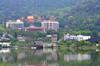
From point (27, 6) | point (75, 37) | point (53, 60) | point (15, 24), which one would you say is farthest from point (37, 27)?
point (53, 60)

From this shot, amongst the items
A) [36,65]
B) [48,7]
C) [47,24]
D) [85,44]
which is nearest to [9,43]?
[85,44]

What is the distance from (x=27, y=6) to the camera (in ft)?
303

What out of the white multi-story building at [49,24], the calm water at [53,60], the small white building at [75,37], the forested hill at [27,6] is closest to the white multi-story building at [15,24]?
the white multi-story building at [49,24]

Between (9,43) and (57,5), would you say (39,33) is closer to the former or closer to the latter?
(9,43)

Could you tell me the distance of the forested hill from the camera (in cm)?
8626

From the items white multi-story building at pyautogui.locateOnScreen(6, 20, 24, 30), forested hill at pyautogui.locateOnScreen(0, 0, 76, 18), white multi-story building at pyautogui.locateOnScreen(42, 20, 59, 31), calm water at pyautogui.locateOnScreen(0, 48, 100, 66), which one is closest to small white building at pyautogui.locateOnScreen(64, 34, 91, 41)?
white multi-story building at pyautogui.locateOnScreen(42, 20, 59, 31)

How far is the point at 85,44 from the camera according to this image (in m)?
50.2

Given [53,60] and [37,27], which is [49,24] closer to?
[37,27]

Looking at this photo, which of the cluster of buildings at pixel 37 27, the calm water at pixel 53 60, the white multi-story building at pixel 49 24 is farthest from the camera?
the cluster of buildings at pixel 37 27

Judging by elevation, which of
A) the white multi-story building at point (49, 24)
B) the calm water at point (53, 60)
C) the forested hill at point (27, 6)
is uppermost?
the calm water at point (53, 60)

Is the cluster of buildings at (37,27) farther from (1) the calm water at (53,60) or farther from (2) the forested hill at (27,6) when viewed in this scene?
(1) the calm water at (53,60)

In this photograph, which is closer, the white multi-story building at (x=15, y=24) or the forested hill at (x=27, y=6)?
the white multi-story building at (x=15, y=24)

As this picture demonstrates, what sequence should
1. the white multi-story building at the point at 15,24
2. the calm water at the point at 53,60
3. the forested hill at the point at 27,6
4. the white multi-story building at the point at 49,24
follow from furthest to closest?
the forested hill at the point at 27,6 < the white multi-story building at the point at 15,24 < the white multi-story building at the point at 49,24 < the calm water at the point at 53,60

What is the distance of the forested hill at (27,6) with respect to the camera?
86.3 m
